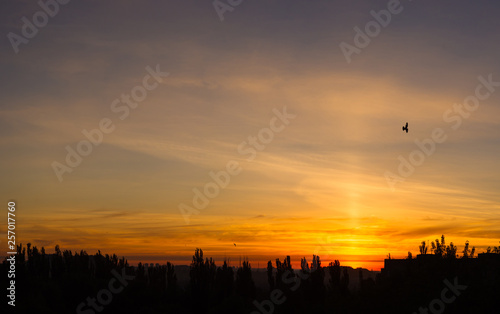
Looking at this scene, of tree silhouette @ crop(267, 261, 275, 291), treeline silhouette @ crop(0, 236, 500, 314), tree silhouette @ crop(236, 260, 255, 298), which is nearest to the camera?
treeline silhouette @ crop(0, 236, 500, 314)

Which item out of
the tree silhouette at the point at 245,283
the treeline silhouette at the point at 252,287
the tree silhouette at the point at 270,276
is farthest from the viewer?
the tree silhouette at the point at 270,276

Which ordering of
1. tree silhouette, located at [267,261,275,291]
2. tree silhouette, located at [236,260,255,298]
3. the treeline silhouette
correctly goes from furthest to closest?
1. tree silhouette, located at [267,261,275,291]
2. tree silhouette, located at [236,260,255,298]
3. the treeline silhouette

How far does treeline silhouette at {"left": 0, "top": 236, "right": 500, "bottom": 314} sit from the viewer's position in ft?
145

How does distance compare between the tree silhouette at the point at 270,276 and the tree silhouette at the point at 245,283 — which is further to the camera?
the tree silhouette at the point at 270,276

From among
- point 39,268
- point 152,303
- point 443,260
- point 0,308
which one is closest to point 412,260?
point 443,260

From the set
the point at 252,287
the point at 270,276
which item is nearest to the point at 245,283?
the point at 252,287

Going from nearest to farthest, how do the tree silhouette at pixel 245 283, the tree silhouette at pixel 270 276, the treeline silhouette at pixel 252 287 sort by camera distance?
1. the treeline silhouette at pixel 252 287
2. the tree silhouette at pixel 245 283
3. the tree silhouette at pixel 270 276

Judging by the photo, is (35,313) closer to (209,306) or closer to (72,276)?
(72,276)

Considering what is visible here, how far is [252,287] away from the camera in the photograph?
6894cm

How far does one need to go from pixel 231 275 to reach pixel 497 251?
32730mm

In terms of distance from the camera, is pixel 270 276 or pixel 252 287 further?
pixel 270 276

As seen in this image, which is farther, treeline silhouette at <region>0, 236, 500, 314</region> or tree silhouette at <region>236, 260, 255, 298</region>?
tree silhouette at <region>236, 260, 255, 298</region>

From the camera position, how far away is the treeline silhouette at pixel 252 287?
44.2 meters

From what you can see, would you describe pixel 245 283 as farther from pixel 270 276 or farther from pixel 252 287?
pixel 270 276
